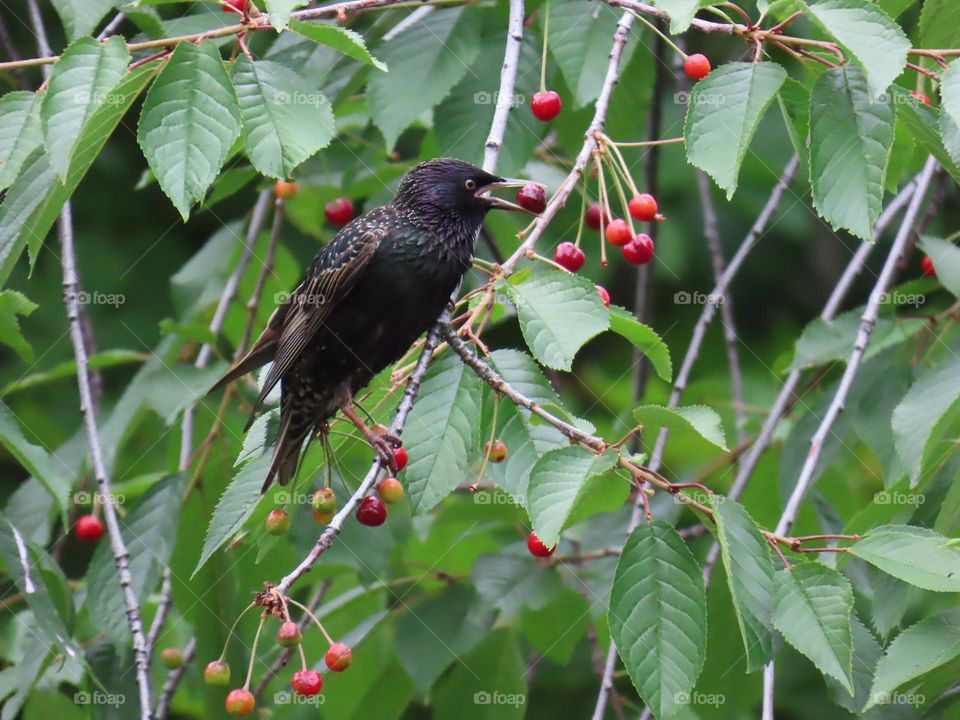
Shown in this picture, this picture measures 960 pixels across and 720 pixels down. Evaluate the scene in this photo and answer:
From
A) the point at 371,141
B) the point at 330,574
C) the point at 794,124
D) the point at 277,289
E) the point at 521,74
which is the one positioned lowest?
the point at 330,574

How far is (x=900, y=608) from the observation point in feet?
9.16

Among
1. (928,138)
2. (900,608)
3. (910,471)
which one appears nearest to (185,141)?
(928,138)

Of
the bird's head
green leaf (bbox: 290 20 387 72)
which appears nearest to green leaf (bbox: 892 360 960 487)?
the bird's head

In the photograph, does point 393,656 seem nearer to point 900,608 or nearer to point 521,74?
point 900,608

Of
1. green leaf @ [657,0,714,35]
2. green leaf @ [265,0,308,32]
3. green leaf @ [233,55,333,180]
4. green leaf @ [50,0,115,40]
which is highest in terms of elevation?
green leaf @ [265,0,308,32]

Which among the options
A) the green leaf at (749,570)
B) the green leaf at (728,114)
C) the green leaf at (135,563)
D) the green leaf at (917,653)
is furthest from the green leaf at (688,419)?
the green leaf at (135,563)

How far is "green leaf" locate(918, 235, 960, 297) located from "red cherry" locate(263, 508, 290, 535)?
178 centimetres

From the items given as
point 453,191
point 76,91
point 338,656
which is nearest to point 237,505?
point 338,656

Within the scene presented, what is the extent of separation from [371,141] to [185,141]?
73.2 inches

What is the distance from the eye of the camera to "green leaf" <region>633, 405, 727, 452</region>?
2180 millimetres

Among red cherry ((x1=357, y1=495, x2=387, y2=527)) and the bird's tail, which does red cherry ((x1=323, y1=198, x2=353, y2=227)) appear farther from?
red cherry ((x1=357, y1=495, x2=387, y2=527))

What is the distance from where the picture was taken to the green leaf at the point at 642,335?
2.41 m

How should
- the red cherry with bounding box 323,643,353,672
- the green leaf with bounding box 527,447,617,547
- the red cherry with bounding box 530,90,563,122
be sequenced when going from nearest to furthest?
the green leaf with bounding box 527,447,617,547, the red cherry with bounding box 323,643,353,672, the red cherry with bounding box 530,90,563,122

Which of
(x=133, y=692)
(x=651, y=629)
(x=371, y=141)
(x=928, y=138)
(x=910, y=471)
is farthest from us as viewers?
(x=371, y=141)
